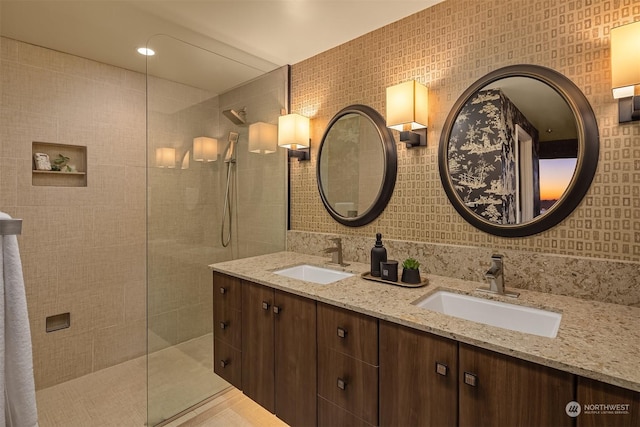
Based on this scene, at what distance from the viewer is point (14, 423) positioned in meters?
0.70

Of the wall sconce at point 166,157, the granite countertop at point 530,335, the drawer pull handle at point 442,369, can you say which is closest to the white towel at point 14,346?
the granite countertop at point 530,335

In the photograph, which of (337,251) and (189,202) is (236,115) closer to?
(189,202)

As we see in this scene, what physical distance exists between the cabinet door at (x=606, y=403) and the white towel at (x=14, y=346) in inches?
54.4

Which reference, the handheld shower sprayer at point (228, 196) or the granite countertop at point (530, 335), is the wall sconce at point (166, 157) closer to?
the handheld shower sprayer at point (228, 196)

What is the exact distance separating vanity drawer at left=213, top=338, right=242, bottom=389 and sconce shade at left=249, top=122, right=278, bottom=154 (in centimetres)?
141

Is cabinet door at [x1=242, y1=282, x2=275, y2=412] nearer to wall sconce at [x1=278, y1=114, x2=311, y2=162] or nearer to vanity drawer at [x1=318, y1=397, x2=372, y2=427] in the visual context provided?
vanity drawer at [x1=318, y1=397, x2=372, y2=427]

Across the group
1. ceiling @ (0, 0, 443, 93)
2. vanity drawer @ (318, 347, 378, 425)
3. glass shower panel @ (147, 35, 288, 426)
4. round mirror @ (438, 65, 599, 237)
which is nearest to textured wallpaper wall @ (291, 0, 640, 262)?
round mirror @ (438, 65, 599, 237)

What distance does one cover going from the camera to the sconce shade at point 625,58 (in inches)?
47.9

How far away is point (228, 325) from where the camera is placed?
2018 millimetres

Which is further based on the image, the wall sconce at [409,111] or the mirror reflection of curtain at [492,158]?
the wall sconce at [409,111]

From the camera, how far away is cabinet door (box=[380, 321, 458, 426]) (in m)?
1.10

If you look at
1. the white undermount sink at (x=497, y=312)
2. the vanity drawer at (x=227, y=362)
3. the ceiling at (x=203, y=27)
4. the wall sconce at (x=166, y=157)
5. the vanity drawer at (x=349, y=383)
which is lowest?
the vanity drawer at (x=227, y=362)

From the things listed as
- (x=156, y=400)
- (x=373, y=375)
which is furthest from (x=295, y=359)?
(x=156, y=400)

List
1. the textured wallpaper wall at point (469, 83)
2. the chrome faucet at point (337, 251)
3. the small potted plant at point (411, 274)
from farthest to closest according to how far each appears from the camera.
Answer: the chrome faucet at point (337, 251) → the small potted plant at point (411, 274) → the textured wallpaper wall at point (469, 83)
